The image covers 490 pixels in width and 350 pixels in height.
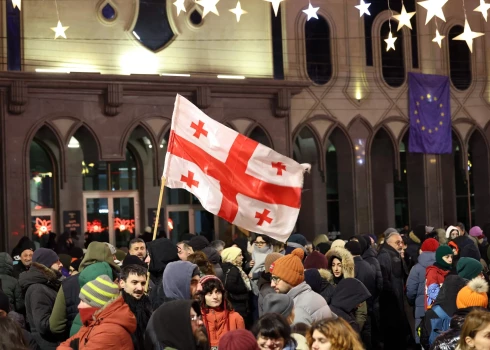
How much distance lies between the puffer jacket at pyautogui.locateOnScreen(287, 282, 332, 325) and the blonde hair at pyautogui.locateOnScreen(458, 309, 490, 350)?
1.49 metres

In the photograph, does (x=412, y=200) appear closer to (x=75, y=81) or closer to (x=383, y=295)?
(x=75, y=81)

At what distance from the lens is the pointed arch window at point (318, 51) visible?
2602 cm

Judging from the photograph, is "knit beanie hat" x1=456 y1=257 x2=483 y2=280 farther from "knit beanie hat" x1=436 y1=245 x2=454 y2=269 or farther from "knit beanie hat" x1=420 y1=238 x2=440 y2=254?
"knit beanie hat" x1=420 y1=238 x2=440 y2=254

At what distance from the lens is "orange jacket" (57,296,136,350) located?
6.34 metres

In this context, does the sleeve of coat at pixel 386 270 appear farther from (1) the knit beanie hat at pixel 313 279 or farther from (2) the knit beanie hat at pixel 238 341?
(2) the knit beanie hat at pixel 238 341

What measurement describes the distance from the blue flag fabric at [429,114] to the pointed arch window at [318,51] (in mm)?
2619

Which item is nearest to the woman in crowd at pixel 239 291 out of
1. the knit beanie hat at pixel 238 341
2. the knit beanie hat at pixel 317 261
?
the knit beanie hat at pixel 317 261

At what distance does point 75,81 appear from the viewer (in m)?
22.4

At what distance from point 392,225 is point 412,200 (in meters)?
0.97

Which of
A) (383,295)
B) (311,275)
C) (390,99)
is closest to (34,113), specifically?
(390,99)

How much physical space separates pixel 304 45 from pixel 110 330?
20106 mm

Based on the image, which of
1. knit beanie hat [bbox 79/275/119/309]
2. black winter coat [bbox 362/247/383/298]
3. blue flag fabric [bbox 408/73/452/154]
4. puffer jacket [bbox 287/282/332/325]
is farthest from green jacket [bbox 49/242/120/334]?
Result: blue flag fabric [bbox 408/73/452/154]

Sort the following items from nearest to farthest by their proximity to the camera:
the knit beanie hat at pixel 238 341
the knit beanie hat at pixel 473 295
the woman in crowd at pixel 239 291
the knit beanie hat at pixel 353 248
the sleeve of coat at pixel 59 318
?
the knit beanie hat at pixel 238 341
the knit beanie hat at pixel 473 295
the sleeve of coat at pixel 59 318
the woman in crowd at pixel 239 291
the knit beanie hat at pixel 353 248

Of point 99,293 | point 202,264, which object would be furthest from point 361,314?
point 99,293
